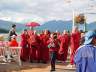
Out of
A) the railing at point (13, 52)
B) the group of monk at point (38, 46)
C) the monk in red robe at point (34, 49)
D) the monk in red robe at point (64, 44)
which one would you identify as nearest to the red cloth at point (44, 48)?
the group of monk at point (38, 46)

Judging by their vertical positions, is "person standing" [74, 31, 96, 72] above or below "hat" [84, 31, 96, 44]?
below

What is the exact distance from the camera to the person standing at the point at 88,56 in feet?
24.0

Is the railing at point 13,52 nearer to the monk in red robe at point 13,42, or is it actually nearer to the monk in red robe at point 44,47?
the monk in red robe at point 13,42

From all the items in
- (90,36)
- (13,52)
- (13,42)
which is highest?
(90,36)

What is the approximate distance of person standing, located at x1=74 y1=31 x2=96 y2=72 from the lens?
7301mm

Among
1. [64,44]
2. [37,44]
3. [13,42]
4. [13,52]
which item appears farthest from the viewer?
[37,44]

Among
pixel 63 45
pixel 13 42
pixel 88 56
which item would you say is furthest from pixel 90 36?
pixel 63 45

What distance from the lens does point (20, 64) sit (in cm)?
2055

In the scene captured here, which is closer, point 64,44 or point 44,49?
point 64,44

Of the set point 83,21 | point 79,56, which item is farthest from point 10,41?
point 83,21

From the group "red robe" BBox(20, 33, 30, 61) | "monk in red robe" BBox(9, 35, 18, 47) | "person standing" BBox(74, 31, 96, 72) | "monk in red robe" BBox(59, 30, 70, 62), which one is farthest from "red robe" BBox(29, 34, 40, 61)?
"person standing" BBox(74, 31, 96, 72)

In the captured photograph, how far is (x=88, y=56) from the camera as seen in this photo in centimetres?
734

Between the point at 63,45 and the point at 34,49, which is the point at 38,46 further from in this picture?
the point at 63,45

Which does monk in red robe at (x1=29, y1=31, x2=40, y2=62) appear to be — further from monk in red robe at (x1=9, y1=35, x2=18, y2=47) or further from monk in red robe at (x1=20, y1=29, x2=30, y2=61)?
monk in red robe at (x1=9, y1=35, x2=18, y2=47)
